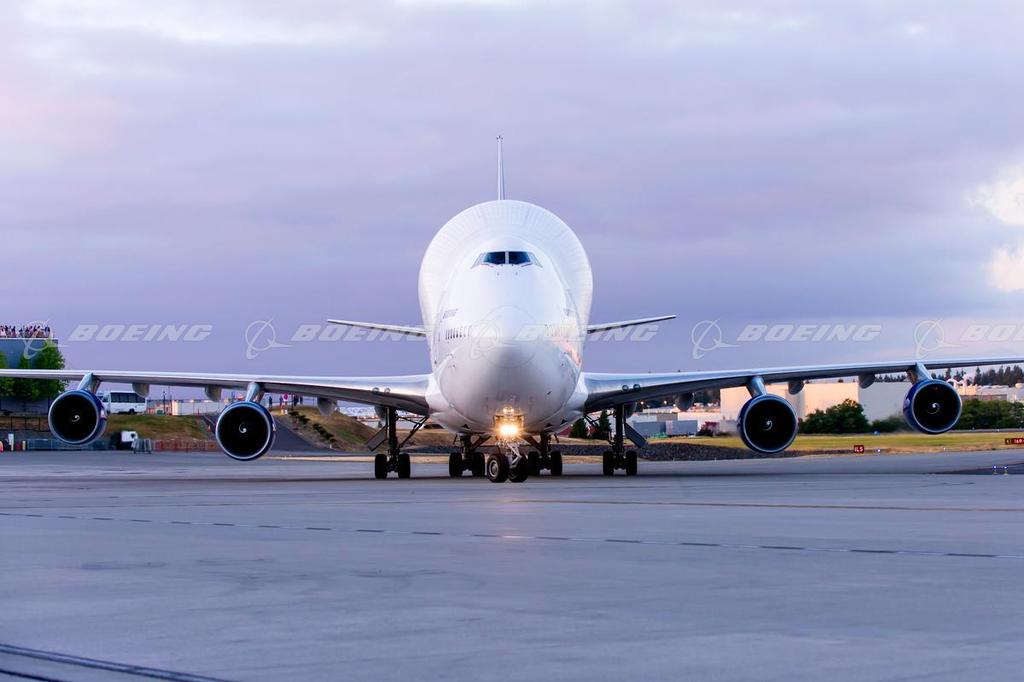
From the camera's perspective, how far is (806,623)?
7016 mm

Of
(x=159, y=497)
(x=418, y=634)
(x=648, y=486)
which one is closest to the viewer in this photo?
(x=418, y=634)

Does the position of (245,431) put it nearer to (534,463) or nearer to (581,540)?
(534,463)

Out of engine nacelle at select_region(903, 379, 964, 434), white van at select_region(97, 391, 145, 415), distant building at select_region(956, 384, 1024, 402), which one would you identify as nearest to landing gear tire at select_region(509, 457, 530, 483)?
engine nacelle at select_region(903, 379, 964, 434)

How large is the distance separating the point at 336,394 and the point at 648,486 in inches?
471

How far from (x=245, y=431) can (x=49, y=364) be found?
85.5 m

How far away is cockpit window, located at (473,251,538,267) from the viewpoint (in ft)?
103

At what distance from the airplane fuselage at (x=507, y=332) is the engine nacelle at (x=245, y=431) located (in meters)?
4.19

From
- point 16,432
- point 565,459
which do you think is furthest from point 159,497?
point 16,432

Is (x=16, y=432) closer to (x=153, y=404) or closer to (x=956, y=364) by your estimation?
(x=153, y=404)

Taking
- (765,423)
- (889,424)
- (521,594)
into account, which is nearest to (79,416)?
(765,423)

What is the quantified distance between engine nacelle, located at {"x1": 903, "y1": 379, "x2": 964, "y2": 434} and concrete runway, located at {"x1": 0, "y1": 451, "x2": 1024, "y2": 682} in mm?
18525

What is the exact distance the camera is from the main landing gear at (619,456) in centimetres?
3653

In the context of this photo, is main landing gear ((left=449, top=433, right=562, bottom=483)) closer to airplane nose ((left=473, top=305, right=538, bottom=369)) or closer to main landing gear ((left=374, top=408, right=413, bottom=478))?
main landing gear ((left=374, top=408, right=413, bottom=478))

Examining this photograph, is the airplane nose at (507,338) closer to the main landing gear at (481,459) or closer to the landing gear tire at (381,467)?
the main landing gear at (481,459)
